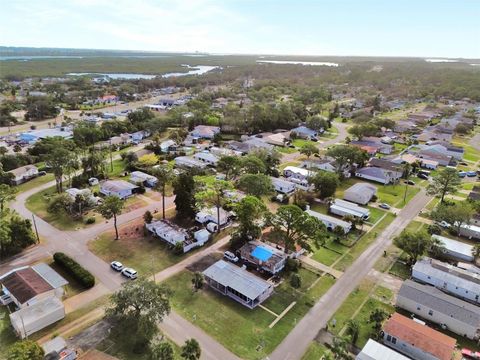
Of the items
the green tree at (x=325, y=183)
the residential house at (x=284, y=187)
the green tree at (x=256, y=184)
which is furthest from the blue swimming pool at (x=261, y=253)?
the residential house at (x=284, y=187)

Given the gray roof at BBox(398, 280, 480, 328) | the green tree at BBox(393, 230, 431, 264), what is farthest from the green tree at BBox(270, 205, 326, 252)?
the gray roof at BBox(398, 280, 480, 328)

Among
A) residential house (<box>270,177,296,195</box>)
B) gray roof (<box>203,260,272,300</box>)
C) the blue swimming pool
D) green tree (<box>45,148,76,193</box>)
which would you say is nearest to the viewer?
gray roof (<box>203,260,272,300</box>)

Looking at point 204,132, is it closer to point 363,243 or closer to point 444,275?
point 363,243

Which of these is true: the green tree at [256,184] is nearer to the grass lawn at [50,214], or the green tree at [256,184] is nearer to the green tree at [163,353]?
the grass lawn at [50,214]

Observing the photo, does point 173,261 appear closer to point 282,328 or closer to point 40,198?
point 282,328

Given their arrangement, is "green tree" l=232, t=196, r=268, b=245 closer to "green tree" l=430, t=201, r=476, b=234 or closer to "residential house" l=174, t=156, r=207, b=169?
"green tree" l=430, t=201, r=476, b=234

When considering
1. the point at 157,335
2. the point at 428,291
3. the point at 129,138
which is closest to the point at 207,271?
the point at 157,335

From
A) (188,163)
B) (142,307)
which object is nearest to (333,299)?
(142,307)
